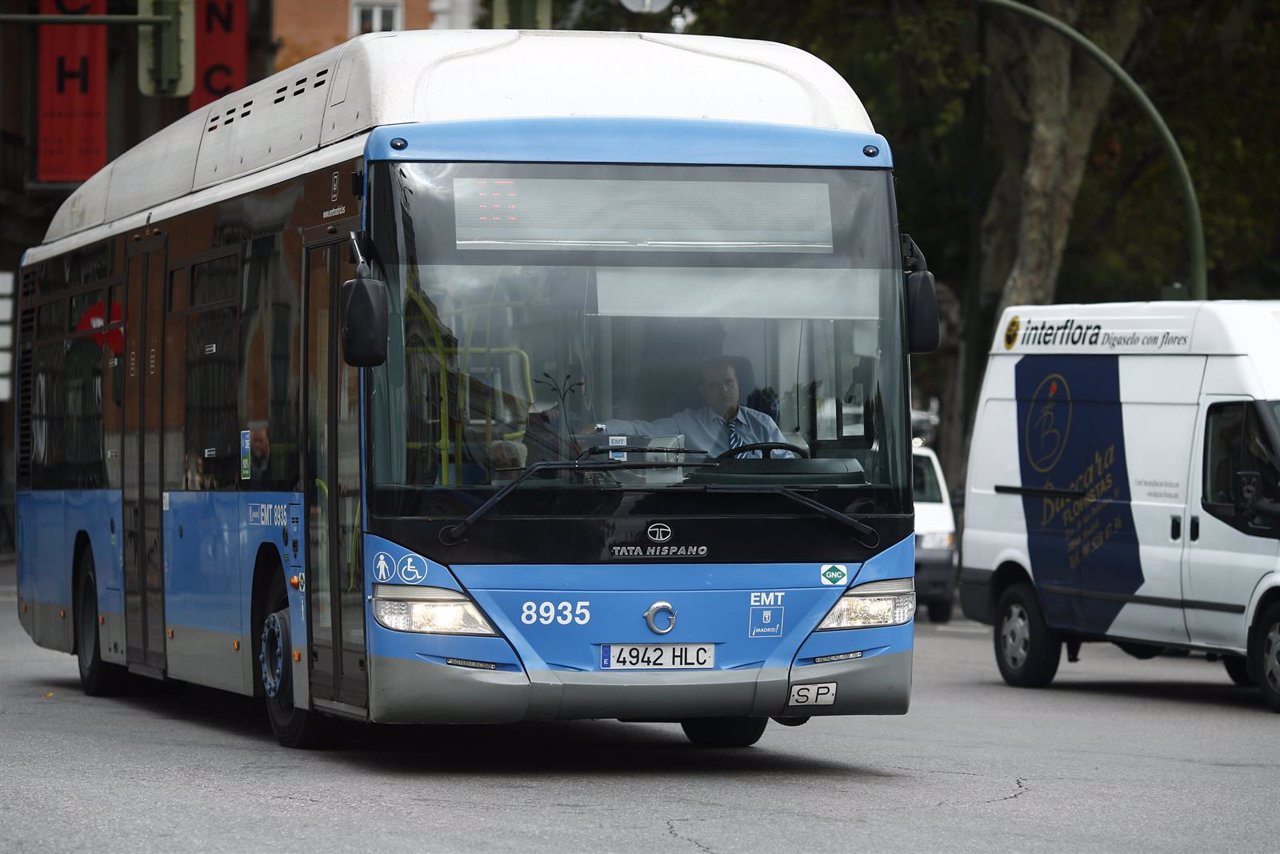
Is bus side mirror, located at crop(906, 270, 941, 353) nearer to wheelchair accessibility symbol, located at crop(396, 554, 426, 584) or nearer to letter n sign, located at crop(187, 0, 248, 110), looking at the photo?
wheelchair accessibility symbol, located at crop(396, 554, 426, 584)

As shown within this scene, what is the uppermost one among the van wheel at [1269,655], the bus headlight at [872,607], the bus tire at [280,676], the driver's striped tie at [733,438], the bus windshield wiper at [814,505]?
the driver's striped tie at [733,438]

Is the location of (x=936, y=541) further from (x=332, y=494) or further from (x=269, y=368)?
(x=332, y=494)

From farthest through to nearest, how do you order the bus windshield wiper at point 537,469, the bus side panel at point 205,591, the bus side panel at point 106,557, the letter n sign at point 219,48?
1. the letter n sign at point 219,48
2. the bus side panel at point 106,557
3. the bus side panel at point 205,591
4. the bus windshield wiper at point 537,469

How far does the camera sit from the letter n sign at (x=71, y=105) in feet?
135

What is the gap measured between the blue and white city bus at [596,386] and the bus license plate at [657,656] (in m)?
0.01

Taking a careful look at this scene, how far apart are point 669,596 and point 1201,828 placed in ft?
7.62

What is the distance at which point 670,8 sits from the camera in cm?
3547

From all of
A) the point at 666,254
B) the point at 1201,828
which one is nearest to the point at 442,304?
the point at 666,254

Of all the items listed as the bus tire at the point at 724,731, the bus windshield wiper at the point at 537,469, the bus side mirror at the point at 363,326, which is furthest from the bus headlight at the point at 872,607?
the bus side mirror at the point at 363,326

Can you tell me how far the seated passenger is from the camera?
10602mm

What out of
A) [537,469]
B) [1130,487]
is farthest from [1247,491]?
[537,469]

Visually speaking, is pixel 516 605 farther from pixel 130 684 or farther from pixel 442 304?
pixel 130 684

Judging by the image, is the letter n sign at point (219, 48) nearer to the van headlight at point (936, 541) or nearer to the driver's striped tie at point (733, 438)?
the van headlight at point (936, 541)

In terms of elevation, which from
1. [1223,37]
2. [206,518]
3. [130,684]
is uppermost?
[1223,37]
